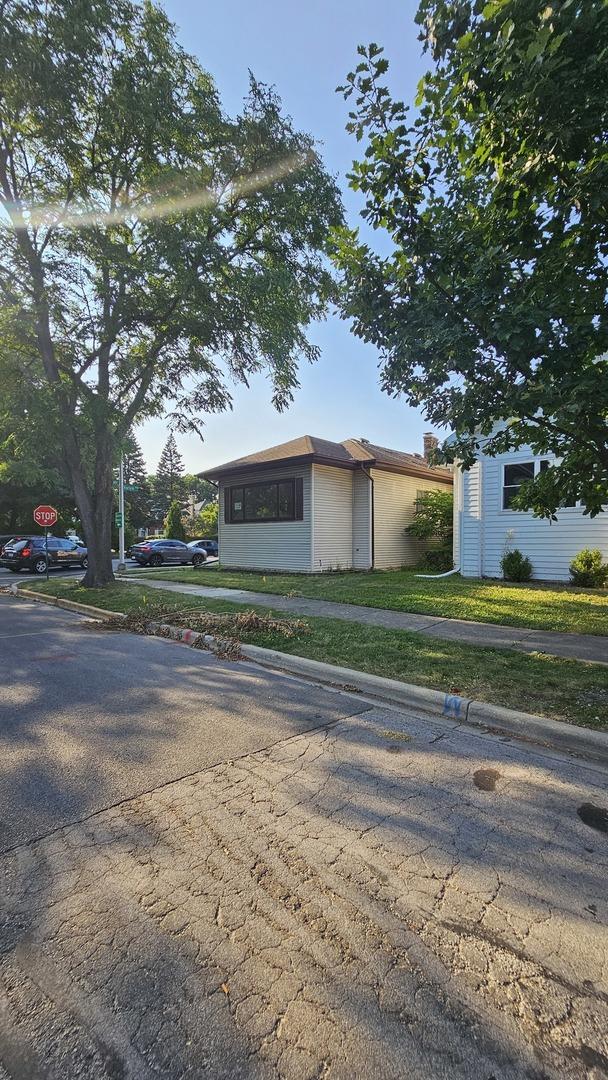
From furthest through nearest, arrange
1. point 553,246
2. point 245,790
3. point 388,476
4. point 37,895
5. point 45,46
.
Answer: point 388,476, point 45,46, point 553,246, point 245,790, point 37,895

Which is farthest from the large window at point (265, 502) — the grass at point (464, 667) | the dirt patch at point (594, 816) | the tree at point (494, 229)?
the dirt patch at point (594, 816)

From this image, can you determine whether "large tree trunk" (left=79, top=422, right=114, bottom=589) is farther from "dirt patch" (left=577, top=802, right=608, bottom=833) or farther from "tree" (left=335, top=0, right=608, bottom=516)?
"dirt patch" (left=577, top=802, right=608, bottom=833)

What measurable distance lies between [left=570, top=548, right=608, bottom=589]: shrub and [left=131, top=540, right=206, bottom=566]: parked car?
18161 millimetres

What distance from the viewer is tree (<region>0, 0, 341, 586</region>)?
31.7 ft

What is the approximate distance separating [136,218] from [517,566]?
12218mm

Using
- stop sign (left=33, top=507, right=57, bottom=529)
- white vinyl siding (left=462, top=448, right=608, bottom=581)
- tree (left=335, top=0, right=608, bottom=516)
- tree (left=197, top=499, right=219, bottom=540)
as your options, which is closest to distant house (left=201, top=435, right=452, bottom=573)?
white vinyl siding (left=462, top=448, right=608, bottom=581)

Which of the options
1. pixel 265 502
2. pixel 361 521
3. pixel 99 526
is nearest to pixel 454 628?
pixel 361 521

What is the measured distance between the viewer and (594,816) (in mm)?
2785

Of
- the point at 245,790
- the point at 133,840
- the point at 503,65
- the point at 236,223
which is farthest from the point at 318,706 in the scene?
the point at 236,223

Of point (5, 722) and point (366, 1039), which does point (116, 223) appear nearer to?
point (5, 722)

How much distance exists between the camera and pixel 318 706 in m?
4.51

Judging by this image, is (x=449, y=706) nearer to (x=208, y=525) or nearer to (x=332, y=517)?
(x=332, y=517)

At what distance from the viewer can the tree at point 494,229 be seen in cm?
320

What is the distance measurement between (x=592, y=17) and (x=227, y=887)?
500 centimetres
